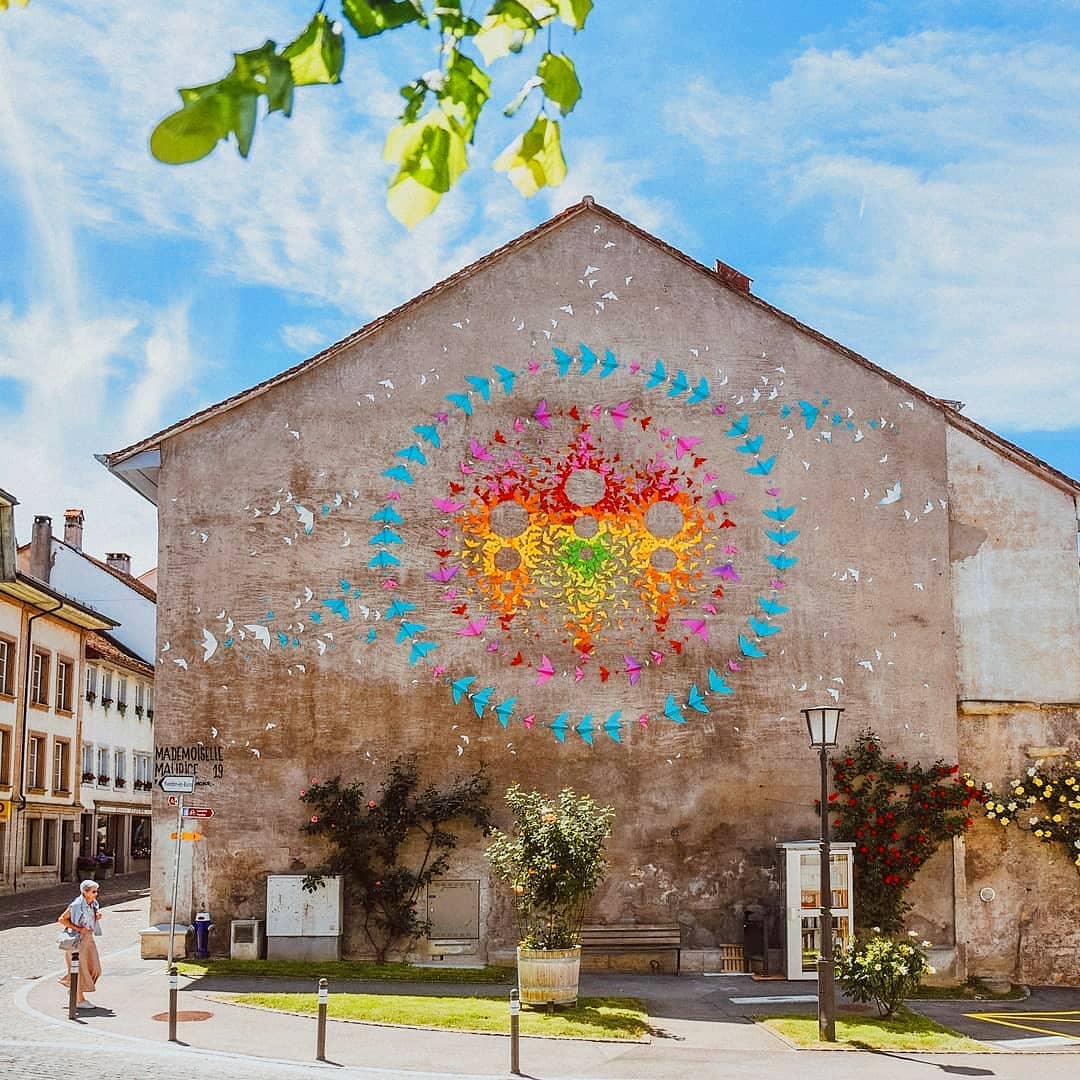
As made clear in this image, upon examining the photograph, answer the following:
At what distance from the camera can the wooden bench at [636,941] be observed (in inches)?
857

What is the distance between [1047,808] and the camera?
890 inches

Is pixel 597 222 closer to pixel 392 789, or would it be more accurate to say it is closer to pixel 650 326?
pixel 650 326

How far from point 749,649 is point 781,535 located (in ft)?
6.53

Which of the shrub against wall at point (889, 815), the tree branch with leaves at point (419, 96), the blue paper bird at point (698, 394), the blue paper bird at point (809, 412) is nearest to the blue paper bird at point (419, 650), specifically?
the blue paper bird at point (698, 394)

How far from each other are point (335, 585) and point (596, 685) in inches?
178

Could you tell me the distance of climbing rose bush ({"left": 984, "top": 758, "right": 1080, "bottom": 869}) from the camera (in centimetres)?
2242

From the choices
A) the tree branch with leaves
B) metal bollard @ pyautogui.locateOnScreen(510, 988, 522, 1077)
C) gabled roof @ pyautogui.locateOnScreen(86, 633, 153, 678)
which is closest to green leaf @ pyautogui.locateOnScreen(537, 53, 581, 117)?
the tree branch with leaves

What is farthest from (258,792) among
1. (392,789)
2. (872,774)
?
(872,774)

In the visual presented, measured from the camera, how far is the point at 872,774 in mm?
22469

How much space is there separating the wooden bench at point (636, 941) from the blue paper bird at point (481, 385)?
28.9 feet

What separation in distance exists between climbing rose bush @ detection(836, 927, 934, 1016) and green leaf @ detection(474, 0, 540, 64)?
1558cm

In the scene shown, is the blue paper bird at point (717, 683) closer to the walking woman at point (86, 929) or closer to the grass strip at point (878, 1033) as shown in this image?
the grass strip at point (878, 1033)

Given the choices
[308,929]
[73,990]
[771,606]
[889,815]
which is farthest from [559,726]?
[73,990]

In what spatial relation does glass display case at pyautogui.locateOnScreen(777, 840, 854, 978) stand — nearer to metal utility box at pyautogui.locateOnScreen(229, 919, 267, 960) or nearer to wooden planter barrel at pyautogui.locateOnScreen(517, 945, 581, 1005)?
wooden planter barrel at pyautogui.locateOnScreen(517, 945, 581, 1005)
